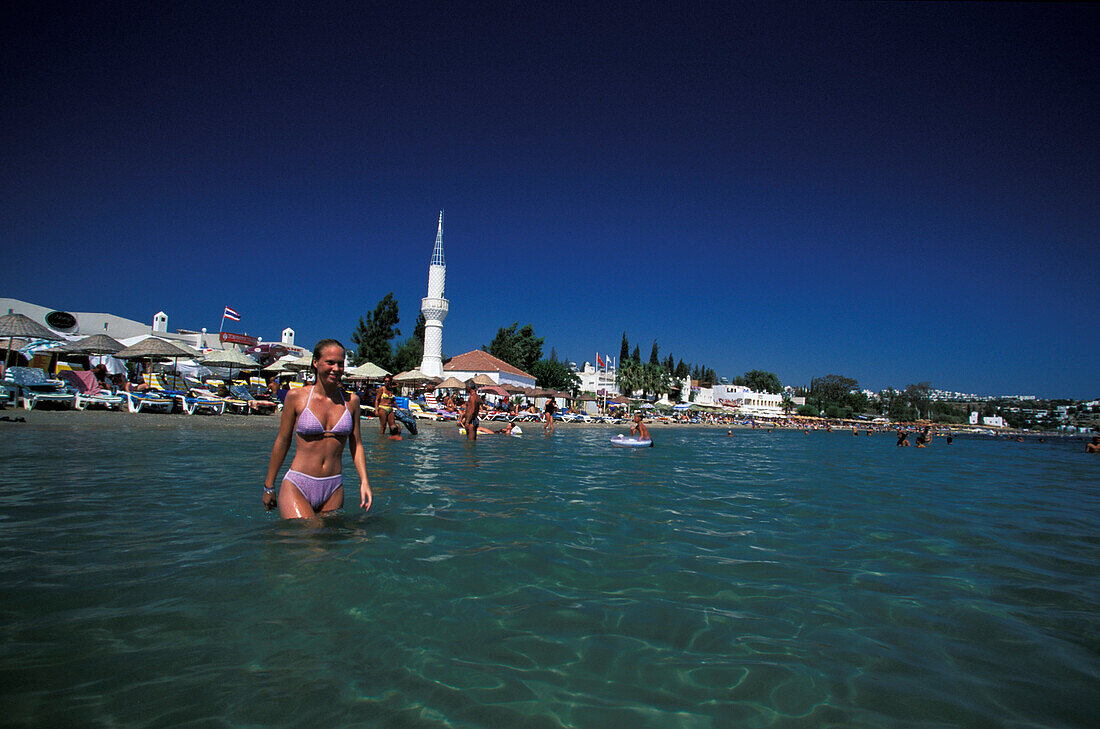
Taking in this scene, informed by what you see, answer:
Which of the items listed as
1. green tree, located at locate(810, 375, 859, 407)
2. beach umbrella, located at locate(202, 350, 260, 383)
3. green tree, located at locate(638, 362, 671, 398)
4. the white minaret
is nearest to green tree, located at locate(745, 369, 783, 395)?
green tree, located at locate(810, 375, 859, 407)

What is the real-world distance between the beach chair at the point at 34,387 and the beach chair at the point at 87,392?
0.31 meters

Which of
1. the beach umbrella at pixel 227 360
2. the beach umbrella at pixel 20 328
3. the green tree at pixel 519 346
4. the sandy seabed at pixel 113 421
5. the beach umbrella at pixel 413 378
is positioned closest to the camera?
the sandy seabed at pixel 113 421

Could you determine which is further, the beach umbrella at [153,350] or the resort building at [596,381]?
the resort building at [596,381]

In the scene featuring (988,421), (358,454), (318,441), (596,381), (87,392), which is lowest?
(358,454)

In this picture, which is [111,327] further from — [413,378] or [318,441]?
[318,441]

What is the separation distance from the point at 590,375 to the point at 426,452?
7081 cm

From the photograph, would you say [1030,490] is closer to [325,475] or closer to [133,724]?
[325,475]

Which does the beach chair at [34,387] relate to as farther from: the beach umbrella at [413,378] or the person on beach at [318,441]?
the person on beach at [318,441]

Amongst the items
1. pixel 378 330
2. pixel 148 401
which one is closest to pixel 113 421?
pixel 148 401

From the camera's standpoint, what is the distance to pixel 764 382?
118375 mm

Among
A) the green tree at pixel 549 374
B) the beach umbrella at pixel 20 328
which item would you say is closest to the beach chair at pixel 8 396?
the beach umbrella at pixel 20 328

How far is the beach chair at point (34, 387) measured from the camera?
1667 cm

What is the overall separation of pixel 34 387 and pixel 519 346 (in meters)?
46.7

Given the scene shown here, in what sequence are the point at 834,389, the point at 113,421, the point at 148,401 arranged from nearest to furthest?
the point at 113,421 < the point at 148,401 < the point at 834,389
